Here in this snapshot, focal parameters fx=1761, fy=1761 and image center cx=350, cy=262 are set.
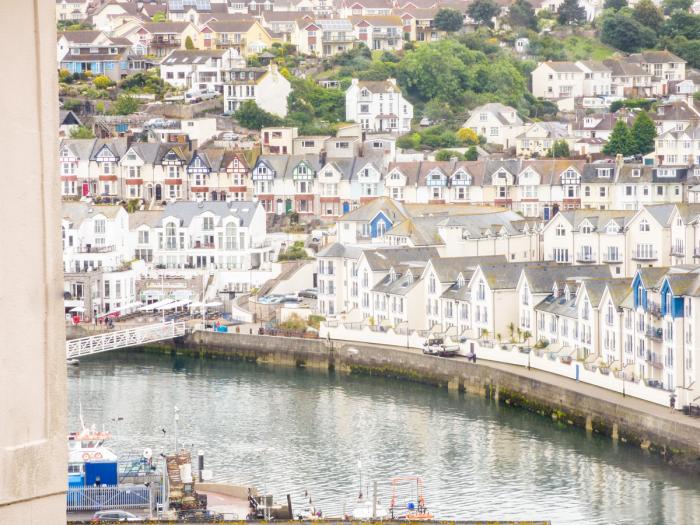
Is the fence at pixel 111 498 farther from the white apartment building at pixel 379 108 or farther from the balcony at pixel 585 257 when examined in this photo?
the white apartment building at pixel 379 108

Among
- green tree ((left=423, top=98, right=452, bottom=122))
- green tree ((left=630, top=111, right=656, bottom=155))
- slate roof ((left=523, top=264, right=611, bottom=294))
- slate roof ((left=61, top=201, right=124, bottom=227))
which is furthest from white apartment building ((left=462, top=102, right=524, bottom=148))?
slate roof ((left=523, top=264, right=611, bottom=294))

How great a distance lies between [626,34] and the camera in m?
79.4

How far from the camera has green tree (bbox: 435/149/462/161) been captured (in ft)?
197

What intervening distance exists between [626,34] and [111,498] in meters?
62.4

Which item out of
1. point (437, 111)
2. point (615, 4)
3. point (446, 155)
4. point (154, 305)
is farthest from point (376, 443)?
point (615, 4)

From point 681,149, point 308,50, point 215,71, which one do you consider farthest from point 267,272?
point 308,50

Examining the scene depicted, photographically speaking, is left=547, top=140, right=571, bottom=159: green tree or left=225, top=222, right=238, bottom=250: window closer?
left=225, top=222, right=238, bottom=250: window

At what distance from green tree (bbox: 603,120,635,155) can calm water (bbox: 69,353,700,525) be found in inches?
890

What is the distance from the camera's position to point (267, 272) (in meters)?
48.7

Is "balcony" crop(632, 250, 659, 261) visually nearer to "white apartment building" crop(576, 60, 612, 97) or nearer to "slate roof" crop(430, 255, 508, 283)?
"slate roof" crop(430, 255, 508, 283)

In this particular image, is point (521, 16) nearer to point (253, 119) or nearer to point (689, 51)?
point (689, 51)

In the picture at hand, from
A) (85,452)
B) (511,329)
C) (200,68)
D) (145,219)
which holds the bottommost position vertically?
(85,452)

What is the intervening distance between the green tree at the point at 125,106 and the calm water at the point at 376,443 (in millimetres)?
25720

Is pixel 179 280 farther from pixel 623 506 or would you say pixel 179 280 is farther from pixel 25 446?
pixel 25 446
